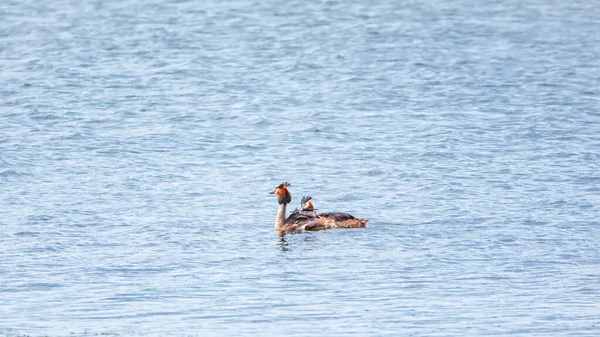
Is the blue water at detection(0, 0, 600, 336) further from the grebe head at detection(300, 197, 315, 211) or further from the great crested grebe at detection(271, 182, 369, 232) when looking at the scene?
the grebe head at detection(300, 197, 315, 211)

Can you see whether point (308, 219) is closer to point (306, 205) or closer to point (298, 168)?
point (306, 205)

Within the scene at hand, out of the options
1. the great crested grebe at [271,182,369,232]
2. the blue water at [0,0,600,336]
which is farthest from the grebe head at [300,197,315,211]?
the blue water at [0,0,600,336]

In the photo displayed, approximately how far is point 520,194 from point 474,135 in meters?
5.79

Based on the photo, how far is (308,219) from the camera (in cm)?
1984

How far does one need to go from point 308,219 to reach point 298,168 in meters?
4.60

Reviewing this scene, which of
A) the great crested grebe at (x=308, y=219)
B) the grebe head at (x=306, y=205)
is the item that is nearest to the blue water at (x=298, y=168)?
Answer: the great crested grebe at (x=308, y=219)

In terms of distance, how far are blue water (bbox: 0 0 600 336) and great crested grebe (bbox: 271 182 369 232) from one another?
21 cm

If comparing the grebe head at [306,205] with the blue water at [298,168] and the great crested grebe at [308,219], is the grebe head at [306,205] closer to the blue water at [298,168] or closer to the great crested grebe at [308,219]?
the great crested grebe at [308,219]

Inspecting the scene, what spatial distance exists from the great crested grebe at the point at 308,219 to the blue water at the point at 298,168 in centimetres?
21

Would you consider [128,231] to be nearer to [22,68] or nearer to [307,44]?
[22,68]

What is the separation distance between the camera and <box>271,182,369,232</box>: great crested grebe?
755 inches

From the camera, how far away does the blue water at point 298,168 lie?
47.6ft

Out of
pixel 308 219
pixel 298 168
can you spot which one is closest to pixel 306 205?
pixel 308 219

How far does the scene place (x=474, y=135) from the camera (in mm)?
27312
